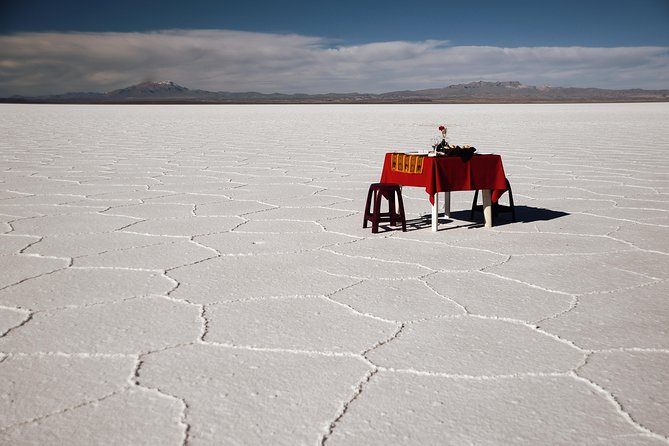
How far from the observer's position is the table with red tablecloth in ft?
12.8

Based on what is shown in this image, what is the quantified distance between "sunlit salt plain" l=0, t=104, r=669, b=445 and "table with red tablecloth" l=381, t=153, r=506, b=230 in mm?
277

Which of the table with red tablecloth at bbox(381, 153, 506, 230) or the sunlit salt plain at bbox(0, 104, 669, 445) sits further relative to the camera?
the table with red tablecloth at bbox(381, 153, 506, 230)

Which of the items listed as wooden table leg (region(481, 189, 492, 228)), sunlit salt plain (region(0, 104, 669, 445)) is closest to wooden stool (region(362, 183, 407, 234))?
sunlit salt plain (region(0, 104, 669, 445))

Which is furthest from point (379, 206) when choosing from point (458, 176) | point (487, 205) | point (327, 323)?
point (327, 323)

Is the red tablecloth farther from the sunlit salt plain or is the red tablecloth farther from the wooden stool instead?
the sunlit salt plain

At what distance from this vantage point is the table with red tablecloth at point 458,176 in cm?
391

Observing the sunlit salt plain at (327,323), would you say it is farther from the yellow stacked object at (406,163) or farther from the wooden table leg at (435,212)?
the yellow stacked object at (406,163)

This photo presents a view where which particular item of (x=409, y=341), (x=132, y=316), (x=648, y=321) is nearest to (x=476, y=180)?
(x=648, y=321)

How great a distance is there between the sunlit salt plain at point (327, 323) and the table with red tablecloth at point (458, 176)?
0.28 meters

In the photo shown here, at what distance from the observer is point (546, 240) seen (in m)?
3.81

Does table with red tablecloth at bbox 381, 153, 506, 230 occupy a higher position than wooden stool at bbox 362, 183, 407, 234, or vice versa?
table with red tablecloth at bbox 381, 153, 506, 230

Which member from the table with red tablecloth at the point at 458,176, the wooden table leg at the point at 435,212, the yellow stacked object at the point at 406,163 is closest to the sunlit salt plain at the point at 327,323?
the wooden table leg at the point at 435,212

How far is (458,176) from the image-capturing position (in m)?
3.99

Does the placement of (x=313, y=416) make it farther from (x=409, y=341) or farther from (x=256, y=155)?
(x=256, y=155)
